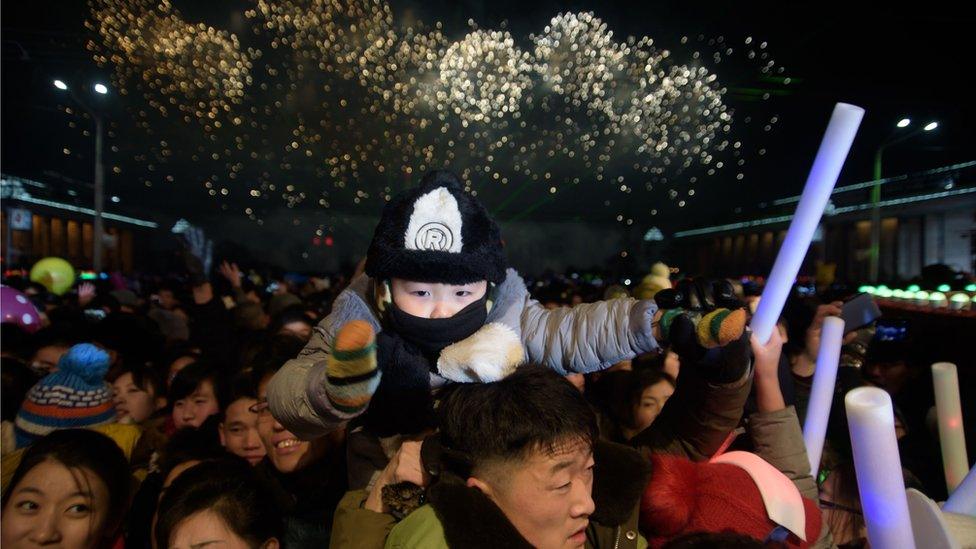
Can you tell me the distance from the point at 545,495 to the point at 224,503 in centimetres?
126

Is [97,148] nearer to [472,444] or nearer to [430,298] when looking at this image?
[430,298]

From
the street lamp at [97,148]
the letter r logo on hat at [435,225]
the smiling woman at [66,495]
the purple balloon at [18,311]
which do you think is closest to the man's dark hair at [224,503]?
the smiling woman at [66,495]

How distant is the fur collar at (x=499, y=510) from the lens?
1.39m

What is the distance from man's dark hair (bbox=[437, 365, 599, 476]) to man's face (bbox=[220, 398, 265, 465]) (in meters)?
1.88

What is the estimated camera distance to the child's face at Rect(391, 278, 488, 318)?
1817 millimetres

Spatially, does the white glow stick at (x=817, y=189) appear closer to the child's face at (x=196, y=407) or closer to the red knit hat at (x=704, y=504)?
the red knit hat at (x=704, y=504)

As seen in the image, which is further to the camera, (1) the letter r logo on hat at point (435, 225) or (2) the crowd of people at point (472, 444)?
(1) the letter r logo on hat at point (435, 225)

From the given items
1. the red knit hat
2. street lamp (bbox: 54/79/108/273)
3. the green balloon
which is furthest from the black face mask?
the green balloon

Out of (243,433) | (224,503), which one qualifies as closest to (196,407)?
(243,433)

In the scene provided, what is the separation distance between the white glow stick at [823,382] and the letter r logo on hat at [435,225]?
1.06 meters

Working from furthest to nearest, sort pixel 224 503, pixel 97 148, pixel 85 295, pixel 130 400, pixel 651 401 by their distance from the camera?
pixel 97 148 < pixel 85 295 < pixel 130 400 < pixel 651 401 < pixel 224 503

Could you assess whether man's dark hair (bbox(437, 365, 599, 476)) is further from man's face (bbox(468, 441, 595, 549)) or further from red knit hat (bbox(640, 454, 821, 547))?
red knit hat (bbox(640, 454, 821, 547))

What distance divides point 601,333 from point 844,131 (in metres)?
0.76

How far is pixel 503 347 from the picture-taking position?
170 centimetres
